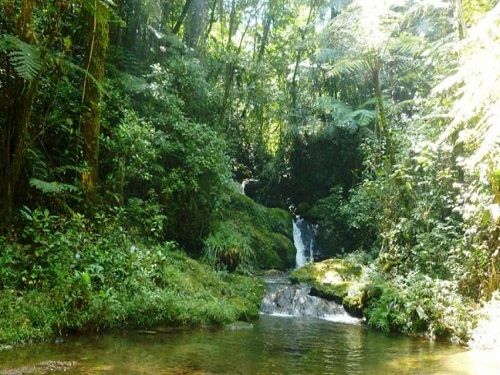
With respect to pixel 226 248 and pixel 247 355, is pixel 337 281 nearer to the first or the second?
pixel 226 248

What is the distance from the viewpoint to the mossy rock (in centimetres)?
1052

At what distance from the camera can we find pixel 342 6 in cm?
1842

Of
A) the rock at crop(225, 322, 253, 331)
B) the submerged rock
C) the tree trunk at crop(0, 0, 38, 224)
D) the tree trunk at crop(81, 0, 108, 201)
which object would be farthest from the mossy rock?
the tree trunk at crop(0, 0, 38, 224)

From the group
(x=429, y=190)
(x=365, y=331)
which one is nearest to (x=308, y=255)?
(x=429, y=190)

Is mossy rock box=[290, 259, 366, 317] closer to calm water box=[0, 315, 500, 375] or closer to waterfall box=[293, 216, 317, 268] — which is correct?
calm water box=[0, 315, 500, 375]

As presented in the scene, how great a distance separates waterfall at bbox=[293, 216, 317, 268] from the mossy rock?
11.2ft

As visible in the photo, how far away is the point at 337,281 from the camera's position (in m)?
11.7

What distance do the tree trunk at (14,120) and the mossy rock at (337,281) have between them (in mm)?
7342

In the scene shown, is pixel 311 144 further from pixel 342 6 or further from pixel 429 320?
pixel 429 320

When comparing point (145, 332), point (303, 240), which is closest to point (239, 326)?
point (145, 332)

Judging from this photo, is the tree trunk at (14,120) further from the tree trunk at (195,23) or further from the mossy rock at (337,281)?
the tree trunk at (195,23)

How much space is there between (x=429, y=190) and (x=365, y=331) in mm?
4311

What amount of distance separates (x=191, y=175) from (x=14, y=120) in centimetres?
446

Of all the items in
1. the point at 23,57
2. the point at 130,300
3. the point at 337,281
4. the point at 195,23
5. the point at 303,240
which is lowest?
the point at 130,300
